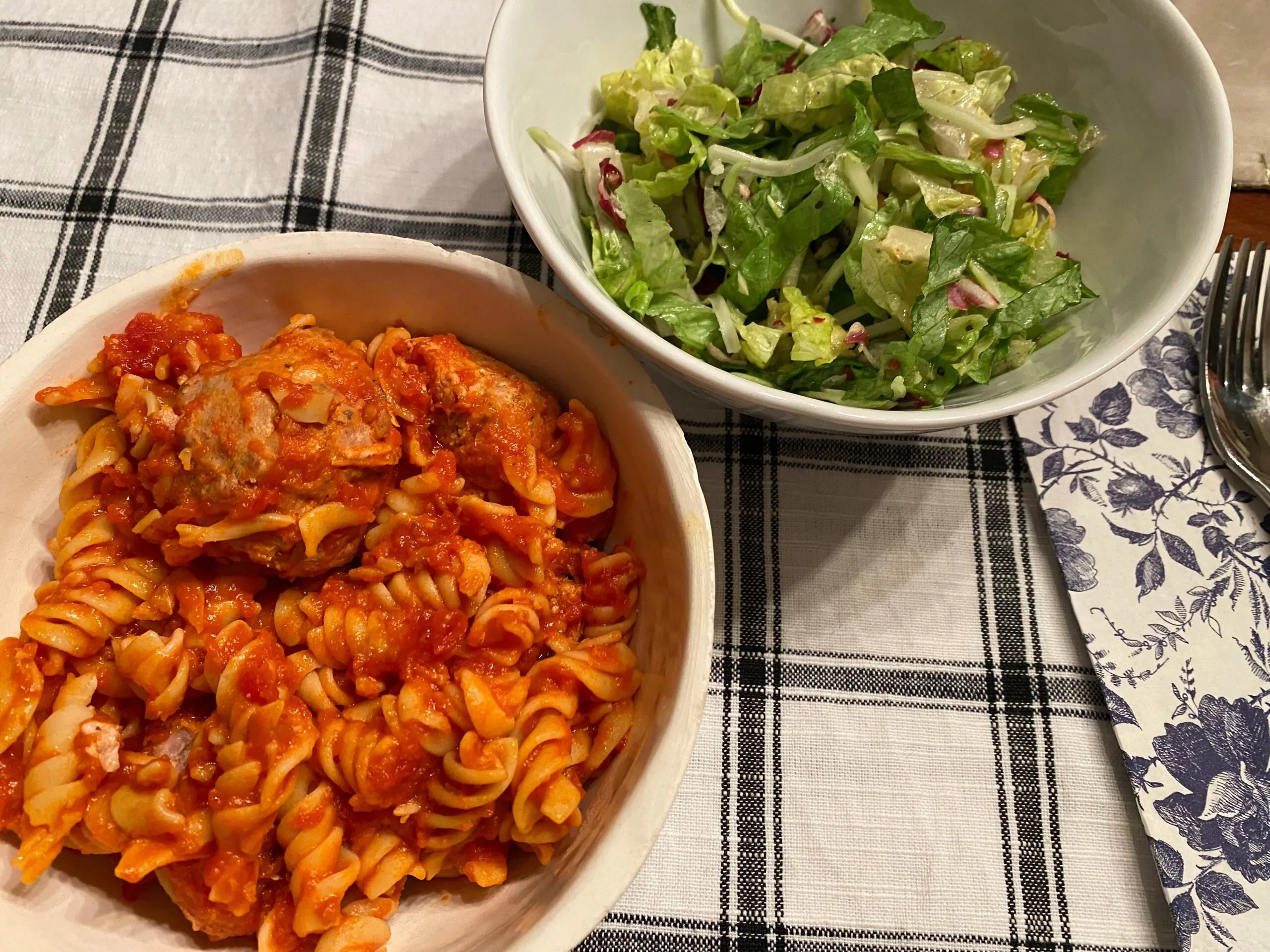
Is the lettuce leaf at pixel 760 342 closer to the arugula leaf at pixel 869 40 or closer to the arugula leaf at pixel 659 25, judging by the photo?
the arugula leaf at pixel 869 40

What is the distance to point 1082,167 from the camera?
1707 millimetres

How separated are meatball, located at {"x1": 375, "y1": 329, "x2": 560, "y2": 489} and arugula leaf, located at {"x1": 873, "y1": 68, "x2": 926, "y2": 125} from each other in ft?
2.74

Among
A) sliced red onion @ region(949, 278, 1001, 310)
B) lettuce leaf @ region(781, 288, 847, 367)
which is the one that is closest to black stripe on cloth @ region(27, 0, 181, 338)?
lettuce leaf @ region(781, 288, 847, 367)

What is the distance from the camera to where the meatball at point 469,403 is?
1345 millimetres

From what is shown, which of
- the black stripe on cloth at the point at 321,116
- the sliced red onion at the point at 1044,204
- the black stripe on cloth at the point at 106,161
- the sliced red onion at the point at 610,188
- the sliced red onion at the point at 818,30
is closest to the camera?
the sliced red onion at the point at 610,188

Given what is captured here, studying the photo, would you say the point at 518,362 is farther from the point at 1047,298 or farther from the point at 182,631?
the point at 1047,298

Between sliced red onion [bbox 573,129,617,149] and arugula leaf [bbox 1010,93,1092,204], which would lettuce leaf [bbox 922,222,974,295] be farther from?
sliced red onion [bbox 573,129,617,149]

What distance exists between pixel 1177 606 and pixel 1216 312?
2.21ft

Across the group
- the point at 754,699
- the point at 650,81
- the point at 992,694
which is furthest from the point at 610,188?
the point at 992,694

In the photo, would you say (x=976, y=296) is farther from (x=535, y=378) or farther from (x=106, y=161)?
(x=106, y=161)

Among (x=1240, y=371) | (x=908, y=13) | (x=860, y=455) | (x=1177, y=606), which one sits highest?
(x=908, y=13)

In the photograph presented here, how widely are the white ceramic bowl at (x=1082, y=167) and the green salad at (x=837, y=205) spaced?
0.15 ft

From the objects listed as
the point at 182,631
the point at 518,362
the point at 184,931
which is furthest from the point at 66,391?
the point at 184,931

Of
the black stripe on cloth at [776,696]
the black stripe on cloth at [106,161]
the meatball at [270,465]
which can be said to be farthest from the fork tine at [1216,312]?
the black stripe on cloth at [106,161]
